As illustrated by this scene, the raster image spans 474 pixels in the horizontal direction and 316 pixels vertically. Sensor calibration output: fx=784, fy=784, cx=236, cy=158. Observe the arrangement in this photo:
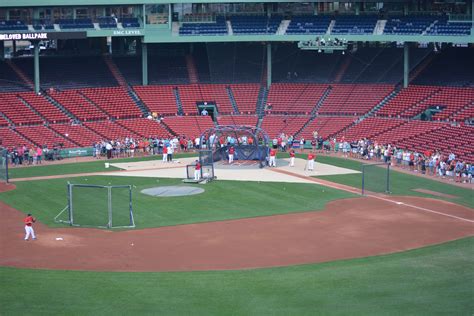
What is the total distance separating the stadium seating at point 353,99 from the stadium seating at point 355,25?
16.5 ft

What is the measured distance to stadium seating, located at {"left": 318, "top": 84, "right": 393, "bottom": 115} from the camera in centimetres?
6706

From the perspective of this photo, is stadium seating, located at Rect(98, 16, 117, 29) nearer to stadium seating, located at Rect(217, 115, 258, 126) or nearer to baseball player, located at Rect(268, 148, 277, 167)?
stadium seating, located at Rect(217, 115, 258, 126)

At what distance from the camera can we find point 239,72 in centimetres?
7338

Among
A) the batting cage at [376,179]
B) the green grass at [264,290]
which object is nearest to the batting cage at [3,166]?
the green grass at [264,290]

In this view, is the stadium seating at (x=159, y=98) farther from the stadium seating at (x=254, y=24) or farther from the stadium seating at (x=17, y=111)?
the stadium seating at (x=17, y=111)

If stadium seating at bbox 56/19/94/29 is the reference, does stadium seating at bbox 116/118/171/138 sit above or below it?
below

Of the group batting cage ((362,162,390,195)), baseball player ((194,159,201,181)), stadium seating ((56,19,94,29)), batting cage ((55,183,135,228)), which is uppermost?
stadium seating ((56,19,94,29))

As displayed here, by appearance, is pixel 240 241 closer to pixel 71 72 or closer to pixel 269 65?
pixel 269 65

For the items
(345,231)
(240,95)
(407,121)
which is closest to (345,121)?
(407,121)

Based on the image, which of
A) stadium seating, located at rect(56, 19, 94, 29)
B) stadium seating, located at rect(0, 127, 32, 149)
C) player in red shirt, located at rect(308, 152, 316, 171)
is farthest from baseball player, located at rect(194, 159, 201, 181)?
stadium seating, located at rect(56, 19, 94, 29)

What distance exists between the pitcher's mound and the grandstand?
635 inches

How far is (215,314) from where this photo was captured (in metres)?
25.7

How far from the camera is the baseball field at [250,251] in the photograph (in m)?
27.0

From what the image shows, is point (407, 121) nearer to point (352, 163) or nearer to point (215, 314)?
point (352, 163)
